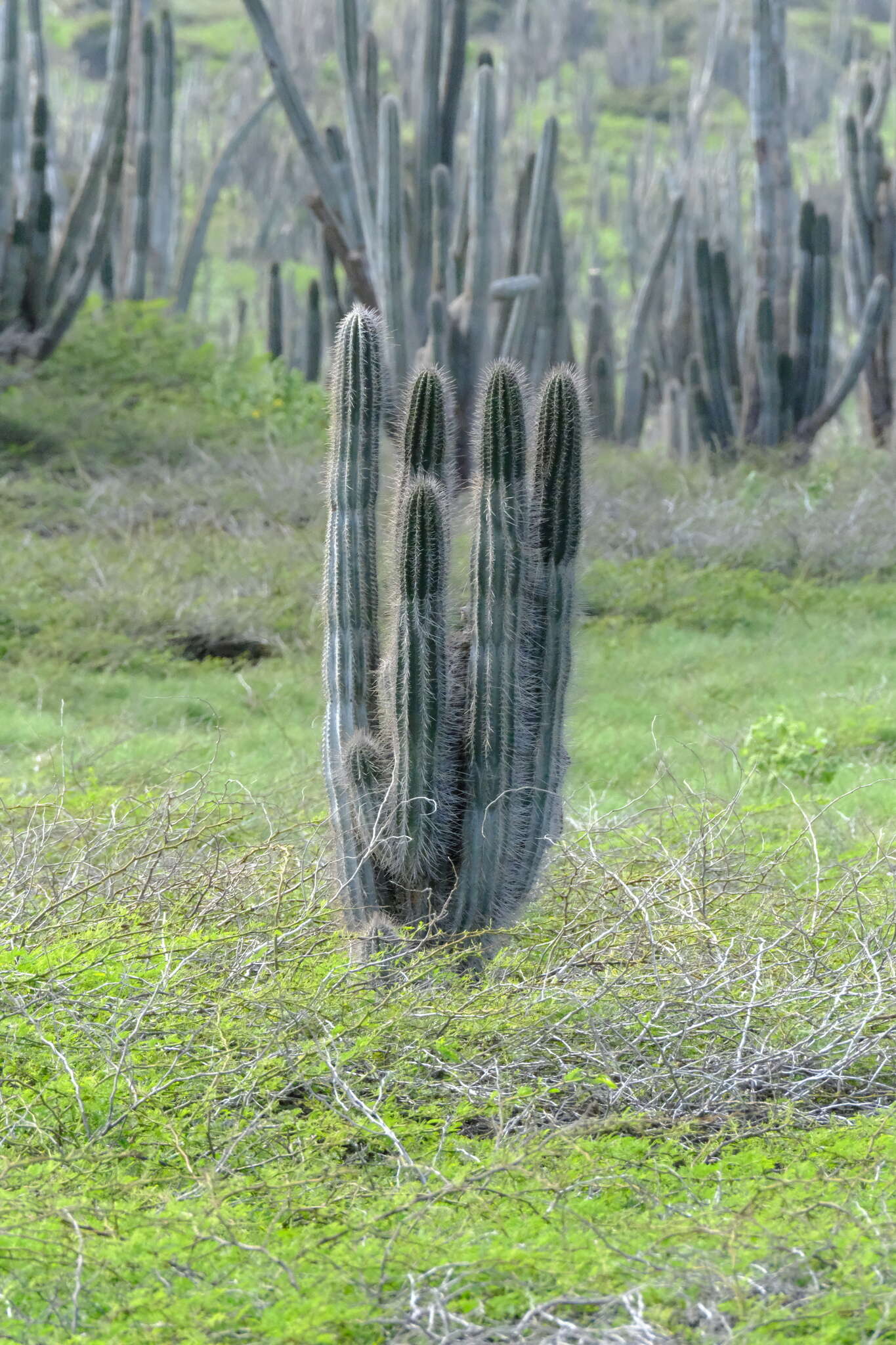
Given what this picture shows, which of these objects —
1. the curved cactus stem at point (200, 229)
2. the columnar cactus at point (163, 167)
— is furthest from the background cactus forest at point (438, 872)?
the curved cactus stem at point (200, 229)

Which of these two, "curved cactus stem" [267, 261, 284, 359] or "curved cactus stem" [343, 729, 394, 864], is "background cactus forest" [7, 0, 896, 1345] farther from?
"curved cactus stem" [267, 261, 284, 359]

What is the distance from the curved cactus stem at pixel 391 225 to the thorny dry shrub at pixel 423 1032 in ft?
19.3

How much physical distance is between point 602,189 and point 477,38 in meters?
14.8

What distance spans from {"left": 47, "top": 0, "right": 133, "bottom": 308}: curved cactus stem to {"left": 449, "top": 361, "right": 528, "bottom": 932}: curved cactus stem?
10098 mm

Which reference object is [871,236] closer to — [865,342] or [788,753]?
[865,342]

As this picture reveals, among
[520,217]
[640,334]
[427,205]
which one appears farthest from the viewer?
[640,334]

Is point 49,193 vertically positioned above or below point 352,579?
above

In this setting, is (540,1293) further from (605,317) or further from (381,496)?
(605,317)

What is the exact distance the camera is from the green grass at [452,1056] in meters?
2.60

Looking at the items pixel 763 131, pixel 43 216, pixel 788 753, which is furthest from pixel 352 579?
pixel 43 216

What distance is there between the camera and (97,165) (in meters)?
13.2

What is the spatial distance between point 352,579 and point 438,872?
83 centimetres

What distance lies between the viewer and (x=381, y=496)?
4387 mm

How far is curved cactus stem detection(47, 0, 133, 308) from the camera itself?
13160 millimetres
